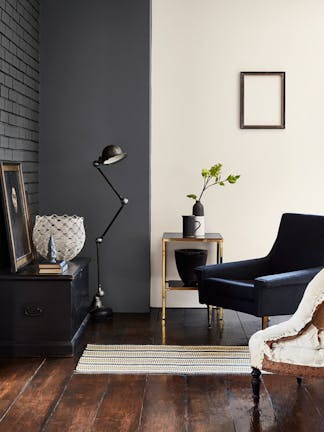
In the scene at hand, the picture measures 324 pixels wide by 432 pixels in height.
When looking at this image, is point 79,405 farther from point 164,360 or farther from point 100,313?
point 100,313

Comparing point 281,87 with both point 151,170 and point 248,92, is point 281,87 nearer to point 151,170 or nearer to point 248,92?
point 248,92

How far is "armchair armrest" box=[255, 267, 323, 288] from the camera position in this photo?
4656 mm

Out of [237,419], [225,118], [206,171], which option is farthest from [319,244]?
[237,419]

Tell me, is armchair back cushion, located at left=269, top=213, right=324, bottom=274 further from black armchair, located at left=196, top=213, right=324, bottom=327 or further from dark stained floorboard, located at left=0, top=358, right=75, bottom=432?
dark stained floorboard, located at left=0, top=358, right=75, bottom=432

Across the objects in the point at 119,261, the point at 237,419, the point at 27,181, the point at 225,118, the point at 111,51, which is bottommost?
the point at 237,419

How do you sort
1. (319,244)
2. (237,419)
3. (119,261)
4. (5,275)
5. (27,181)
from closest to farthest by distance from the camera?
(237,419) < (5,275) < (319,244) < (27,181) < (119,261)

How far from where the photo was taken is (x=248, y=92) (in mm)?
5953

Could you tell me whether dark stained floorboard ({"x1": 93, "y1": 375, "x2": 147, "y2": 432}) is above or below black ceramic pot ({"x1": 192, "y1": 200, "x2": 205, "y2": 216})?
below

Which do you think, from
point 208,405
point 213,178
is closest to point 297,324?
point 208,405

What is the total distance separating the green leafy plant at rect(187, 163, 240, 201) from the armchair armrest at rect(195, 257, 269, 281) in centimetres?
64

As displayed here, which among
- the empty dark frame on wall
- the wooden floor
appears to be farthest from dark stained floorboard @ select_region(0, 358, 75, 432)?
the empty dark frame on wall

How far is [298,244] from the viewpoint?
205 inches

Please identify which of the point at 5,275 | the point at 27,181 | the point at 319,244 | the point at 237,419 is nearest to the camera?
the point at 237,419

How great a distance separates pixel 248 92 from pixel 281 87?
27 cm
